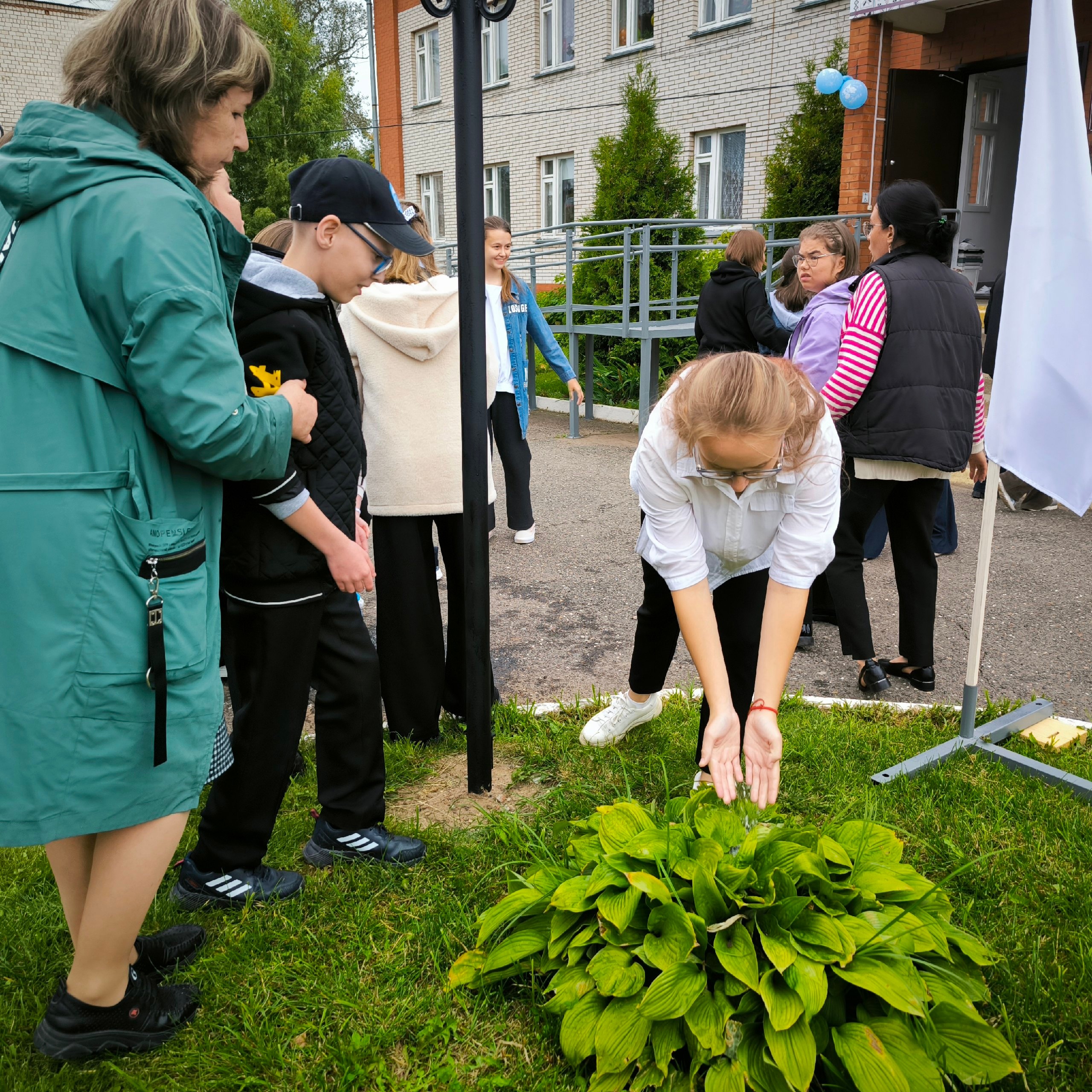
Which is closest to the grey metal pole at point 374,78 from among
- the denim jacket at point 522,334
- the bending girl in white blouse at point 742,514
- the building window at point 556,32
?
the building window at point 556,32

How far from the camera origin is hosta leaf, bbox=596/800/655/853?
7.25 ft

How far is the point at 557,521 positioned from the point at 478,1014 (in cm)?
521

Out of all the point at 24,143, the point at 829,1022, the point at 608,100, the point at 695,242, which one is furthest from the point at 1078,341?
the point at 608,100

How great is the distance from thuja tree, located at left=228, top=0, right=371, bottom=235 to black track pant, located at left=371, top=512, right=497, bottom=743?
55.9 ft

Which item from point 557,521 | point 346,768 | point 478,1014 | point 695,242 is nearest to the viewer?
point 478,1014

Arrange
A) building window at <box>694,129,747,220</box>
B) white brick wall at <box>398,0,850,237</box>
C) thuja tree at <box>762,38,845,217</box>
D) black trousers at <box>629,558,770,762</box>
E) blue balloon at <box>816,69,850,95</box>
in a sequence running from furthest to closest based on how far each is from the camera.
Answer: building window at <box>694,129,747,220</box> < white brick wall at <box>398,0,850,237</box> < thuja tree at <box>762,38,845,217</box> < blue balloon at <box>816,69,850,95</box> < black trousers at <box>629,558,770,762</box>

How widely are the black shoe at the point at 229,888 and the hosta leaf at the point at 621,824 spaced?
87cm

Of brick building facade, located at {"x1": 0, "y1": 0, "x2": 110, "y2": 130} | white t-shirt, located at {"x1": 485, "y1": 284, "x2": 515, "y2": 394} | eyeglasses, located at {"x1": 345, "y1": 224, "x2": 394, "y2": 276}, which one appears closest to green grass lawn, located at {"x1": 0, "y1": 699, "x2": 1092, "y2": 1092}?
eyeglasses, located at {"x1": 345, "y1": 224, "x2": 394, "y2": 276}

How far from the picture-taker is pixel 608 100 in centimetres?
1689

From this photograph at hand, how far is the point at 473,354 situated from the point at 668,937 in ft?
5.22

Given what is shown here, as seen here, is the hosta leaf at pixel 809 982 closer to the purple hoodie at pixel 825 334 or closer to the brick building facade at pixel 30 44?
the purple hoodie at pixel 825 334

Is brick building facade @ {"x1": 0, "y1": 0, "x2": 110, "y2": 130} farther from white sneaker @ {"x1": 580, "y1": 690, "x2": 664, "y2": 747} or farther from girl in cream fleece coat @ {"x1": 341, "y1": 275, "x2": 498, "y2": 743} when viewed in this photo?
white sneaker @ {"x1": 580, "y1": 690, "x2": 664, "y2": 747}

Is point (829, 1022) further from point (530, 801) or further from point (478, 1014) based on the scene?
point (530, 801)

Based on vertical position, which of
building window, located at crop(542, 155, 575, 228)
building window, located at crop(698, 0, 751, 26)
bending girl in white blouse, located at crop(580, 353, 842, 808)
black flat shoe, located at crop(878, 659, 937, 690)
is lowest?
black flat shoe, located at crop(878, 659, 937, 690)
